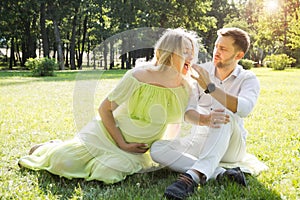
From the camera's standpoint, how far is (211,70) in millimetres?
3246

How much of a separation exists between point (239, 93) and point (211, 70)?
349 millimetres

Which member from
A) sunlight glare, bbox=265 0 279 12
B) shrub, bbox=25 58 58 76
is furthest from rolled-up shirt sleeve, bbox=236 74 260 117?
sunlight glare, bbox=265 0 279 12

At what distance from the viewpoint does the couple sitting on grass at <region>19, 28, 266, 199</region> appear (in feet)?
9.08

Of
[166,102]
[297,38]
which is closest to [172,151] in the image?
[166,102]

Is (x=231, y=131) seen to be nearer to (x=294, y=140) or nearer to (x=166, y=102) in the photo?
(x=166, y=102)

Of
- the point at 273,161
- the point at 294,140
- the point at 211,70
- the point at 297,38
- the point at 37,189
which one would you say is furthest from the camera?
the point at 297,38

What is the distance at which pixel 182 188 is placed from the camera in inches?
100

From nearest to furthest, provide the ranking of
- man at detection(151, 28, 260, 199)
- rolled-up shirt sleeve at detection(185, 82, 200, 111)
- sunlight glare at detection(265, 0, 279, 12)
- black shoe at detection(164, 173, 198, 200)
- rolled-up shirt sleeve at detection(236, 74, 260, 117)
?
black shoe at detection(164, 173, 198, 200)
man at detection(151, 28, 260, 199)
rolled-up shirt sleeve at detection(236, 74, 260, 117)
rolled-up shirt sleeve at detection(185, 82, 200, 111)
sunlight glare at detection(265, 0, 279, 12)

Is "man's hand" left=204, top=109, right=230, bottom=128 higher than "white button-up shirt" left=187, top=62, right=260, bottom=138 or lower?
lower

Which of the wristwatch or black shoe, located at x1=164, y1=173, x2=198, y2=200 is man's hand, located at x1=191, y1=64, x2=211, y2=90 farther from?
black shoe, located at x1=164, y1=173, x2=198, y2=200

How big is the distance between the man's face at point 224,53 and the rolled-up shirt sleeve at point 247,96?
202mm

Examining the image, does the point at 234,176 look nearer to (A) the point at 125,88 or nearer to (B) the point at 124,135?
(B) the point at 124,135

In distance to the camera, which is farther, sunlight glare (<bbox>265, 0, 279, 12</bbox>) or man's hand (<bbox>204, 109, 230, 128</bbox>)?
sunlight glare (<bbox>265, 0, 279, 12</bbox>)

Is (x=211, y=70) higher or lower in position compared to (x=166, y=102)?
higher
